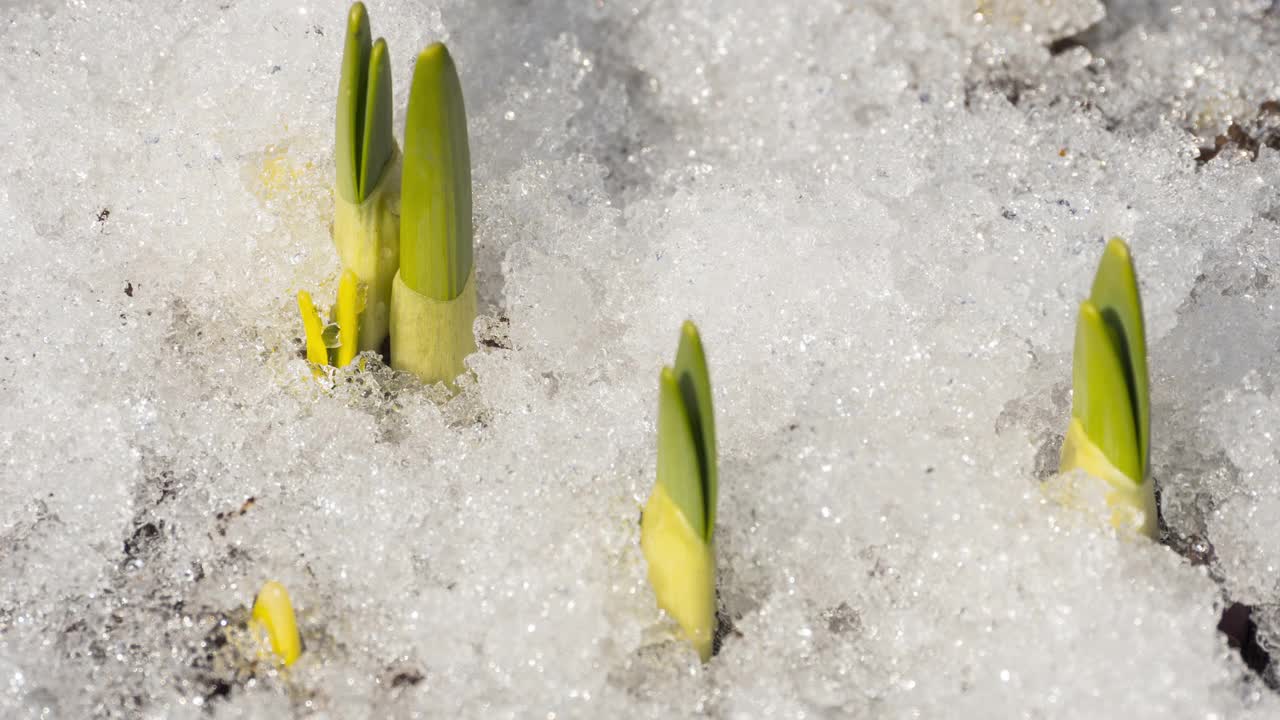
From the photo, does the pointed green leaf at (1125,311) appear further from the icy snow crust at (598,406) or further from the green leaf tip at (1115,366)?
the icy snow crust at (598,406)

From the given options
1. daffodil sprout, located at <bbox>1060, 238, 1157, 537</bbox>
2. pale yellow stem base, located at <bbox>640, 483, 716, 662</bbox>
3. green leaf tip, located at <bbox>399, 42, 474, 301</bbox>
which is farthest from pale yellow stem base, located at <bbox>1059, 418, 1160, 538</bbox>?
green leaf tip, located at <bbox>399, 42, 474, 301</bbox>

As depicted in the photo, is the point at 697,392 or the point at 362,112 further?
the point at 362,112

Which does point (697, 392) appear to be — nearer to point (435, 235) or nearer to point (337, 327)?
point (435, 235)

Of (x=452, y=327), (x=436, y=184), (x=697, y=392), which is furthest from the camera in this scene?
(x=452, y=327)

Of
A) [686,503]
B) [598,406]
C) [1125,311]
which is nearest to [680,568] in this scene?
[686,503]

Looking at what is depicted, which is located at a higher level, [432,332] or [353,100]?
[353,100]

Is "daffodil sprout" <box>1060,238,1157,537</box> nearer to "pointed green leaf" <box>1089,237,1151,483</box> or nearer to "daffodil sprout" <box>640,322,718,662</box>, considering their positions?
"pointed green leaf" <box>1089,237,1151,483</box>

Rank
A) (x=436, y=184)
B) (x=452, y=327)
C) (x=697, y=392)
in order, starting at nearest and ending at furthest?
(x=697, y=392), (x=436, y=184), (x=452, y=327)

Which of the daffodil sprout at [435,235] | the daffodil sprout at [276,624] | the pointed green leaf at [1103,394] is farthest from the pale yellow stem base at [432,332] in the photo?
the pointed green leaf at [1103,394]
